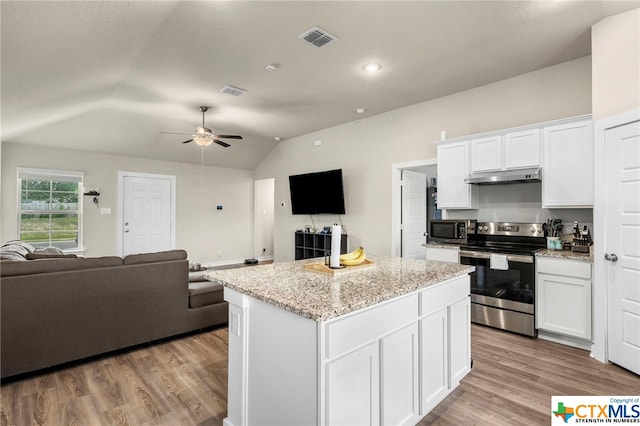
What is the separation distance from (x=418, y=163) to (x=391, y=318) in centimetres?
352

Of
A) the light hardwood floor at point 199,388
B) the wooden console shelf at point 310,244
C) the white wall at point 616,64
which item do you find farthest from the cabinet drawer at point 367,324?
the wooden console shelf at point 310,244

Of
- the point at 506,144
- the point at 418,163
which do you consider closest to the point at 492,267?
the point at 506,144

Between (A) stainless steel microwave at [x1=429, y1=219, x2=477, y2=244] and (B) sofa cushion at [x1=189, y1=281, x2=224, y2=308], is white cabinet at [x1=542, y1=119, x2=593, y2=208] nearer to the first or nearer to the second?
(A) stainless steel microwave at [x1=429, y1=219, x2=477, y2=244]

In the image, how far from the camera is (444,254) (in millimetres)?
4039

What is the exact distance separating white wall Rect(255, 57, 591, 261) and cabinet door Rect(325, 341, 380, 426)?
363 centimetres

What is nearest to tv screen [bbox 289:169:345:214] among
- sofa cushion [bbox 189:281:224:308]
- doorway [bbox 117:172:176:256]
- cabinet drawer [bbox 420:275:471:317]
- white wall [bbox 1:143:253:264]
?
white wall [bbox 1:143:253:264]

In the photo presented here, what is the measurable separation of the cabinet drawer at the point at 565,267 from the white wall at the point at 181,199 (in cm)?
665

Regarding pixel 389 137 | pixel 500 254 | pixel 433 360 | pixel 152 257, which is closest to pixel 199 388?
pixel 152 257

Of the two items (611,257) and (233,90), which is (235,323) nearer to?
(611,257)

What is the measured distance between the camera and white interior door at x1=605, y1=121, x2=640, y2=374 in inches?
102

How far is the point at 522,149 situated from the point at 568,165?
1.55 ft

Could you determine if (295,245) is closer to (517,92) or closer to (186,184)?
(186,184)

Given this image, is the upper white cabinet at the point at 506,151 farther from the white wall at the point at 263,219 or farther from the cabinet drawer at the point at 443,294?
the white wall at the point at 263,219

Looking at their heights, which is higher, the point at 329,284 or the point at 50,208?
the point at 50,208
